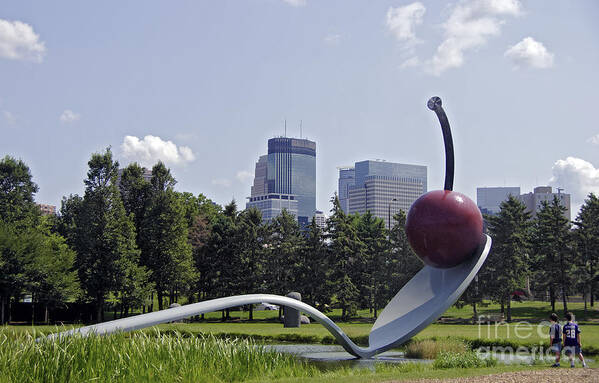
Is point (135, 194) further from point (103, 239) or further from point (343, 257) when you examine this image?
point (343, 257)

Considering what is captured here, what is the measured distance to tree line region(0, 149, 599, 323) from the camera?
116 feet

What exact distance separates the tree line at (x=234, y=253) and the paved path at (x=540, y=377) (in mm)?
24708

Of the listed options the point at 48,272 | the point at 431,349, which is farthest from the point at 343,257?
the point at 431,349

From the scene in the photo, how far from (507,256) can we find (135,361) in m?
29.4

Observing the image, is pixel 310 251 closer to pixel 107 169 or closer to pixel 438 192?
pixel 107 169

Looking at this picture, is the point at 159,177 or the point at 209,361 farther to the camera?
the point at 159,177

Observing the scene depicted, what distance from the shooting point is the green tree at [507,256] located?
116 feet

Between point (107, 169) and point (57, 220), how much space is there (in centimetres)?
1754

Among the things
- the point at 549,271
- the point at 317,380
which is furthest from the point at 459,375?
the point at 549,271

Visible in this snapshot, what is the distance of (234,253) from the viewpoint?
4050 cm

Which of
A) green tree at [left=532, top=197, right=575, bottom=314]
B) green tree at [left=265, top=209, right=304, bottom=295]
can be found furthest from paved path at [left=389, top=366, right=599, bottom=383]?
green tree at [left=532, top=197, right=575, bottom=314]

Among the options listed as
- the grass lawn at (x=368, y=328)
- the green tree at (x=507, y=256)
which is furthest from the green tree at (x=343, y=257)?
the green tree at (x=507, y=256)

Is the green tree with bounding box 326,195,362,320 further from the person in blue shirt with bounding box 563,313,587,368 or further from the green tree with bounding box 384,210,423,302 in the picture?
the person in blue shirt with bounding box 563,313,587,368

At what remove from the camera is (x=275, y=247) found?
41.6m
